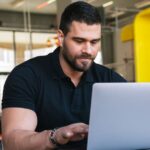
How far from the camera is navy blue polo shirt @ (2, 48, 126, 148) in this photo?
1.56 m

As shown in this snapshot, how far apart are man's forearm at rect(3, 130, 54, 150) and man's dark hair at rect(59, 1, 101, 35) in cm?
56

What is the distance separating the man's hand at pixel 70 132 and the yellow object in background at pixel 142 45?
55.9 inches

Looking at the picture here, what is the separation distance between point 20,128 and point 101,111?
0.45 metres

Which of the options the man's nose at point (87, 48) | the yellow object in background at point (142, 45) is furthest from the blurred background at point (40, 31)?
the man's nose at point (87, 48)

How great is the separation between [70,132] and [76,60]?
569mm

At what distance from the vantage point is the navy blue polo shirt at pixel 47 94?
156cm

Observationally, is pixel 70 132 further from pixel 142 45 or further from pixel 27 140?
pixel 142 45

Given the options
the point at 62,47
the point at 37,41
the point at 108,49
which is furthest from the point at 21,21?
the point at 62,47

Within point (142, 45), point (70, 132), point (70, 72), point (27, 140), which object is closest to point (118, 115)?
point (70, 132)

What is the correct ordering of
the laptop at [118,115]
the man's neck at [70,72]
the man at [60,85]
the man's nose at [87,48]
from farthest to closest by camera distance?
the man's neck at [70,72] < the man's nose at [87,48] < the man at [60,85] < the laptop at [118,115]

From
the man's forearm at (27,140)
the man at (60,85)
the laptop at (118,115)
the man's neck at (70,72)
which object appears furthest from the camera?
the man's neck at (70,72)

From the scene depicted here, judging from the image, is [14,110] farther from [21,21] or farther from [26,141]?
[21,21]

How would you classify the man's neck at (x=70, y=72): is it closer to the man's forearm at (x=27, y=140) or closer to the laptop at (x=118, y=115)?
the man's forearm at (x=27, y=140)

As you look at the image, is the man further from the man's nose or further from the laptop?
the laptop
